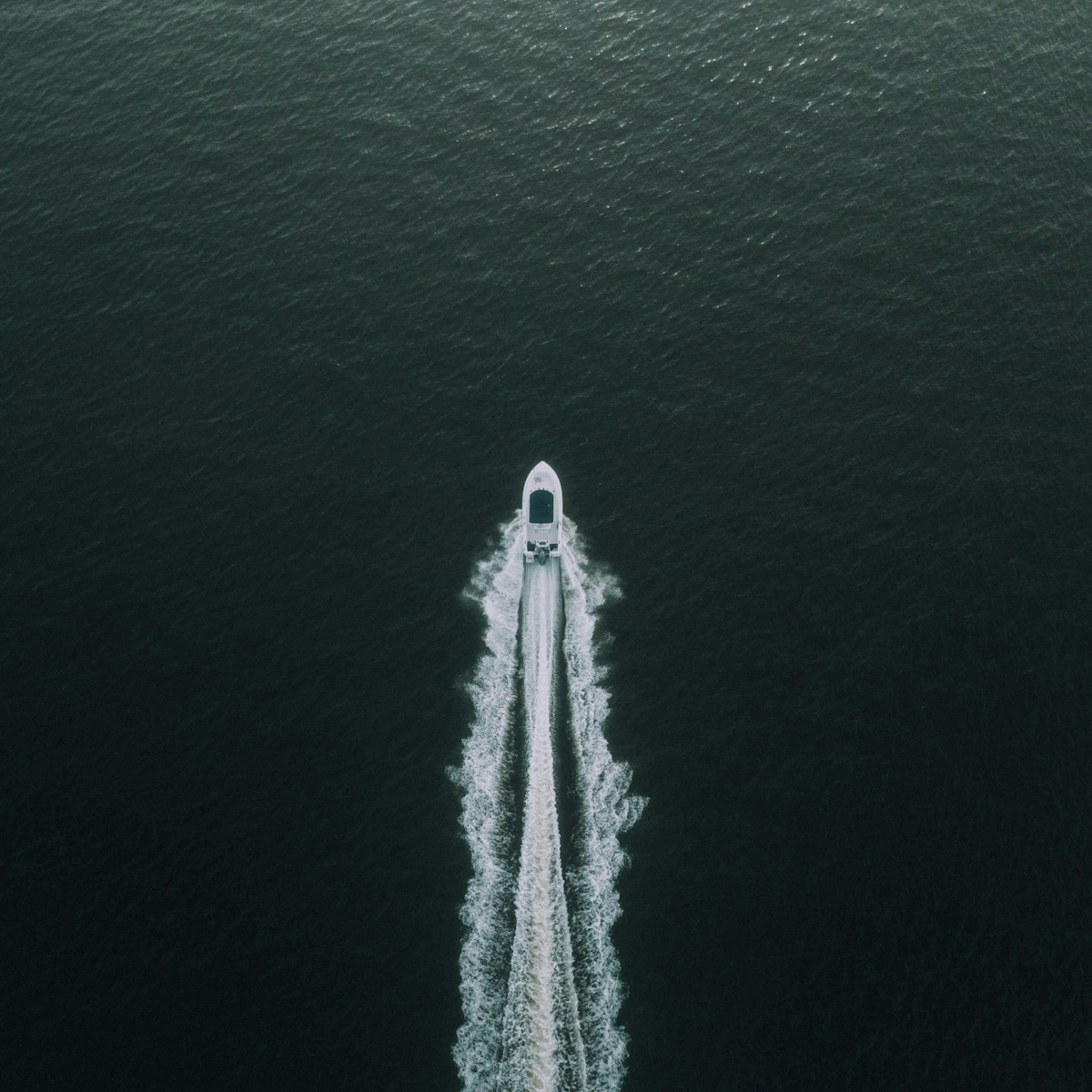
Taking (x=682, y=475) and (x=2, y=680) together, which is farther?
(x=682, y=475)

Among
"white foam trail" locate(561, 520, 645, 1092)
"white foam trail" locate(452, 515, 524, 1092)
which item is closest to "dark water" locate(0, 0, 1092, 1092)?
"white foam trail" locate(452, 515, 524, 1092)

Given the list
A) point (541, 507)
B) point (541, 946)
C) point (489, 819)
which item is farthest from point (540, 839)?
point (541, 507)

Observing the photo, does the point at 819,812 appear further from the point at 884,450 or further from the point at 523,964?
the point at 884,450

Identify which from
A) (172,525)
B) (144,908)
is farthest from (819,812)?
(172,525)

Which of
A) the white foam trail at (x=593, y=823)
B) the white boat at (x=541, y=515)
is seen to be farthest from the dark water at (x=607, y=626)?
the white boat at (x=541, y=515)

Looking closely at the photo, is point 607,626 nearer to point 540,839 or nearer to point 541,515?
point 541,515

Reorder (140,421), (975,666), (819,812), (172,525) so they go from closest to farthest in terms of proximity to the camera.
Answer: (819,812), (975,666), (172,525), (140,421)

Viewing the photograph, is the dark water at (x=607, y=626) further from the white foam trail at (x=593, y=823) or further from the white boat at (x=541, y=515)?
the white boat at (x=541, y=515)
